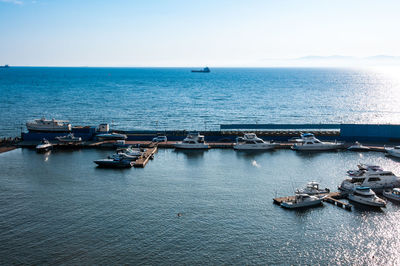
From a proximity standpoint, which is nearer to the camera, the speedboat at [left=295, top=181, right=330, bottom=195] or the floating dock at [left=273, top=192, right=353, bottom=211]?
the floating dock at [left=273, top=192, right=353, bottom=211]

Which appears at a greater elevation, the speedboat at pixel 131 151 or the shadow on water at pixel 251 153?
the speedboat at pixel 131 151

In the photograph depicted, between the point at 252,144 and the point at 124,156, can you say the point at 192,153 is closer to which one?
the point at 252,144

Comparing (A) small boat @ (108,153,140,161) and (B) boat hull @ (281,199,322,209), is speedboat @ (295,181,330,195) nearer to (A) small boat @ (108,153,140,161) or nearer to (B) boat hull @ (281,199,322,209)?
(B) boat hull @ (281,199,322,209)

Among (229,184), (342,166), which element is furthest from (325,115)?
(229,184)

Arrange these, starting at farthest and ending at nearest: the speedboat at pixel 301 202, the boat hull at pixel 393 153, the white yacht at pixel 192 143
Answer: the white yacht at pixel 192 143, the boat hull at pixel 393 153, the speedboat at pixel 301 202

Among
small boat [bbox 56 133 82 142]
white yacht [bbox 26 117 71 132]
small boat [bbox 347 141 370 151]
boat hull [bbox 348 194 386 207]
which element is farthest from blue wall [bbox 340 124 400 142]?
white yacht [bbox 26 117 71 132]

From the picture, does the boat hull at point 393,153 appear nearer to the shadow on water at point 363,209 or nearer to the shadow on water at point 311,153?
the shadow on water at point 311,153

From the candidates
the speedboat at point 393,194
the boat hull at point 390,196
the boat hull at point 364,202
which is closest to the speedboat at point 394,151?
the boat hull at point 390,196
